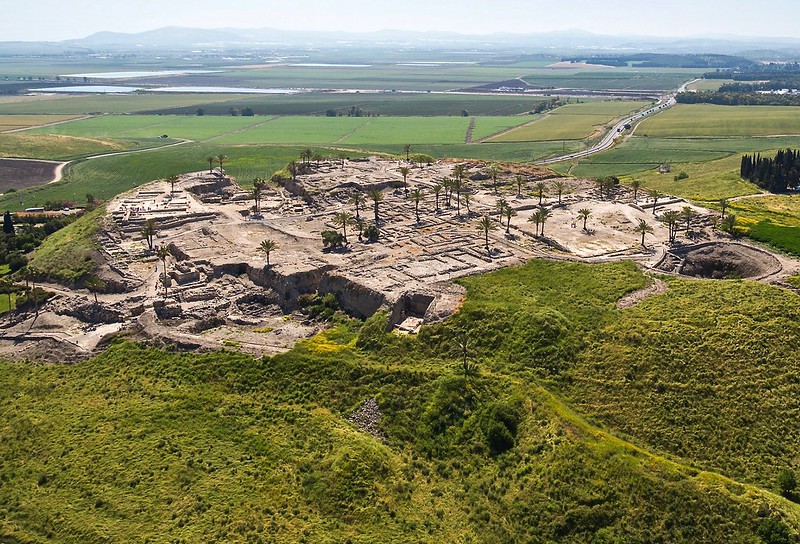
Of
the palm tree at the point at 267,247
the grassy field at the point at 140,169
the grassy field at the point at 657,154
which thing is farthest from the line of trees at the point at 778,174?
the palm tree at the point at 267,247

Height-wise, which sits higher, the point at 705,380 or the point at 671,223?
the point at 671,223

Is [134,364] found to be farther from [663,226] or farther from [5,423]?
[663,226]

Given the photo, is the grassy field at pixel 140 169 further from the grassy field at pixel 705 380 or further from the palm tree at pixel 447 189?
the grassy field at pixel 705 380

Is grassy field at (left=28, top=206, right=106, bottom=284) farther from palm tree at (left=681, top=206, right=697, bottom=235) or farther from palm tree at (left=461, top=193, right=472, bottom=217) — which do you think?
palm tree at (left=681, top=206, right=697, bottom=235)

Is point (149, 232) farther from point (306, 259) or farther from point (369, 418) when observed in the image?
point (369, 418)

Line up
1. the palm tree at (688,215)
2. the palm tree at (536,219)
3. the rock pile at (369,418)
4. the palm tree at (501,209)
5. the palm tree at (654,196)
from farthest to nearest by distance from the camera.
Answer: the palm tree at (654,196) < the palm tree at (501,209) < the palm tree at (536,219) < the palm tree at (688,215) < the rock pile at (369,418)

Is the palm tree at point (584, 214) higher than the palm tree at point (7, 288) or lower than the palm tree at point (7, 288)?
higher

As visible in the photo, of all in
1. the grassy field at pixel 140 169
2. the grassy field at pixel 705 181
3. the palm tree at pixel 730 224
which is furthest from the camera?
the grassy field at pixel 140 169

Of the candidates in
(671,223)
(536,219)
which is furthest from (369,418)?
(671,223)
